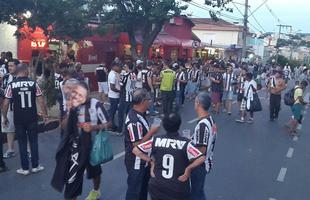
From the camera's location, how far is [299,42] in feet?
333

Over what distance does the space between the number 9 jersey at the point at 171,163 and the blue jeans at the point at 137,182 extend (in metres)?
0.83

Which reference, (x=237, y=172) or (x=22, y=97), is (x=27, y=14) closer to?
(x=22, y=97)

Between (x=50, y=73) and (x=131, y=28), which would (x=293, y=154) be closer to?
(x=50, y=73)

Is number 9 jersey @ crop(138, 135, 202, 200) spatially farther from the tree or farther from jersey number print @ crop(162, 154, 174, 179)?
the tree

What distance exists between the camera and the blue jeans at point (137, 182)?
16.5ft

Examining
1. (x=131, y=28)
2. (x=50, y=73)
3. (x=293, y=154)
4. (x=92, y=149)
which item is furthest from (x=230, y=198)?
(x=131, y=28)

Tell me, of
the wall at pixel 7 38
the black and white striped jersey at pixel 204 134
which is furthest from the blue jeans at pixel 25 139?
the wall at pixel 7 38

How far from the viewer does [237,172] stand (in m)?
8.23

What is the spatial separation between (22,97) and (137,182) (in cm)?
304

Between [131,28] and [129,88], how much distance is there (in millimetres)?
8624

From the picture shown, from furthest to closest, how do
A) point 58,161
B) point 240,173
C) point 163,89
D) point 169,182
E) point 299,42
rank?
point 299,42
point 163,89
point 240,173
point 58,161
point 169,182

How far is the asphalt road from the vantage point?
6.73 m

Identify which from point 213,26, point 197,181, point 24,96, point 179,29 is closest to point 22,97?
point 24,96

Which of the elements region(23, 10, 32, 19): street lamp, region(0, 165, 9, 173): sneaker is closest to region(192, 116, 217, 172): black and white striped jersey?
region(0, 165, 9, 173): sneaker
